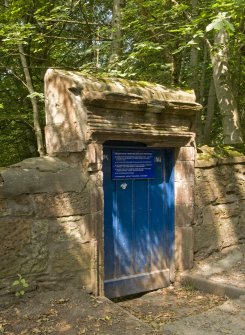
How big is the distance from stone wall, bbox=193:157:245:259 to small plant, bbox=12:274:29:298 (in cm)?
247

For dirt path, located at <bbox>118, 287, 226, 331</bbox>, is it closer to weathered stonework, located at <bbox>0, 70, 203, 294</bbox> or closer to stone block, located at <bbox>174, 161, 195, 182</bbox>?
weathered stonework, located at <bbox>0, 70, 203, 294</bbox>

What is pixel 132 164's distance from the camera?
15.7 ft

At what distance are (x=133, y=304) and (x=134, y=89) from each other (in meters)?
2.53

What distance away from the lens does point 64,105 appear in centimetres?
423

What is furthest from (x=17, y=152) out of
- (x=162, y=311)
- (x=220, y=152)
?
(x=162, y=311)

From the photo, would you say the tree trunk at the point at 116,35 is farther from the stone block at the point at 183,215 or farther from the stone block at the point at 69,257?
the stone block at the point at 69,257

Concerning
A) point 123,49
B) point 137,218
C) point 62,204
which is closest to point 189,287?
point 137,218

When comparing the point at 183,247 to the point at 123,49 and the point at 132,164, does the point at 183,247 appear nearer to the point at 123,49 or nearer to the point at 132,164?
the point at 132,164

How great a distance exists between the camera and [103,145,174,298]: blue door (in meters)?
4.61

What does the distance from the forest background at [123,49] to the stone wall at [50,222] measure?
80.3 inches

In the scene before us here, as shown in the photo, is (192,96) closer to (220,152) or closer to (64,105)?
(220,152)

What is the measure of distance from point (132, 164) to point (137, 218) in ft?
2.20

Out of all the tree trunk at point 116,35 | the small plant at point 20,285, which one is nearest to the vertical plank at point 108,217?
the small plant at point 20,285

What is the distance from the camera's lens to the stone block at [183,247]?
16.7ft
